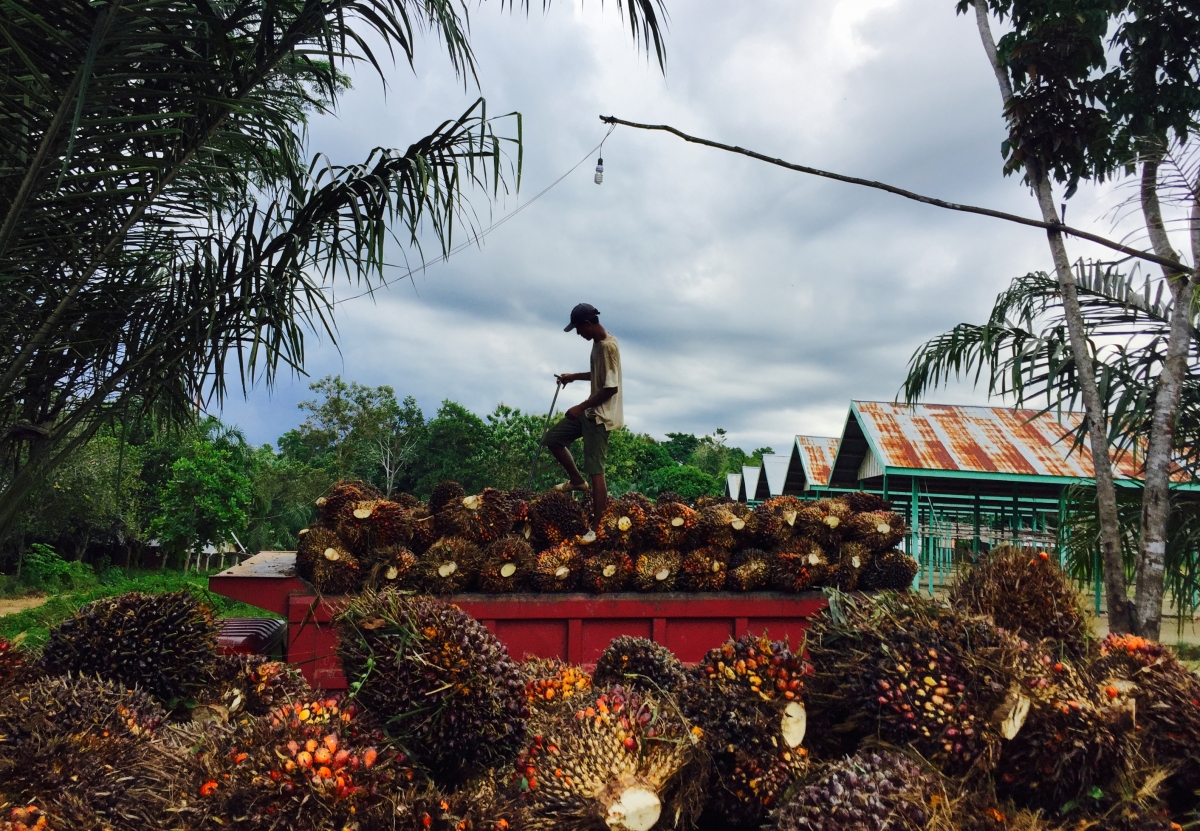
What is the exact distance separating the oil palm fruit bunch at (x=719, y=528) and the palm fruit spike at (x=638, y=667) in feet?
7.77

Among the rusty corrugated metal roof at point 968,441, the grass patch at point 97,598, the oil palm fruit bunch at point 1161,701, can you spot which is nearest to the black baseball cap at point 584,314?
the grass patch at point 97,598

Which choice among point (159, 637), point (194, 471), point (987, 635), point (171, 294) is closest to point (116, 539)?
point (194, 471)

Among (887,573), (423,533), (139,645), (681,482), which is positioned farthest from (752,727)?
(681,482)

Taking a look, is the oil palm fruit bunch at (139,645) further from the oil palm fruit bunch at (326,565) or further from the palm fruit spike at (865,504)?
the palm fruit spike at (865,504)

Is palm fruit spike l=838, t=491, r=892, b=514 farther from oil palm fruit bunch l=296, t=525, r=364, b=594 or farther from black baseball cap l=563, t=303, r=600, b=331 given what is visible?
oil palm fruit bunch l=296, t=525, r=364, b=594

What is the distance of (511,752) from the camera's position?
2607 mm

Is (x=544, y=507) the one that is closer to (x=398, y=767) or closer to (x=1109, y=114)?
(x=398, y=767)

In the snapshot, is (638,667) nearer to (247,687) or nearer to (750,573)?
(247,687)

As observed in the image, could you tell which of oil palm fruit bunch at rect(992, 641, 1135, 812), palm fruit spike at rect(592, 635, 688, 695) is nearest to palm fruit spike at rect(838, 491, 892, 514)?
palm fruit spike at rect(592, 635, 688, 695)

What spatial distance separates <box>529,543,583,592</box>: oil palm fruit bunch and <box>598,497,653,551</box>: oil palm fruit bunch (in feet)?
Answer: 0.90

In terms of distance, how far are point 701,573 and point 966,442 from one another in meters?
12.6

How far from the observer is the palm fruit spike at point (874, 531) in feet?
19.4

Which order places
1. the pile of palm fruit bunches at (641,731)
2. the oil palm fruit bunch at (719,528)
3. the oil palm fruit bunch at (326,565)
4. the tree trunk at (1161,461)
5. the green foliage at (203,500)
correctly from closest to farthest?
1. the pile of palm fruit bunches at (641,731)
2. the oil palm fruit bunch at (326,565)
3. the oil palm fruit bunch at (719,528)
4. the tree trunk at (1161,461)
5. the green foliage at (203,500)

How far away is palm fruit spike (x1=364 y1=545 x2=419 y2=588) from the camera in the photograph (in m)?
5.05
